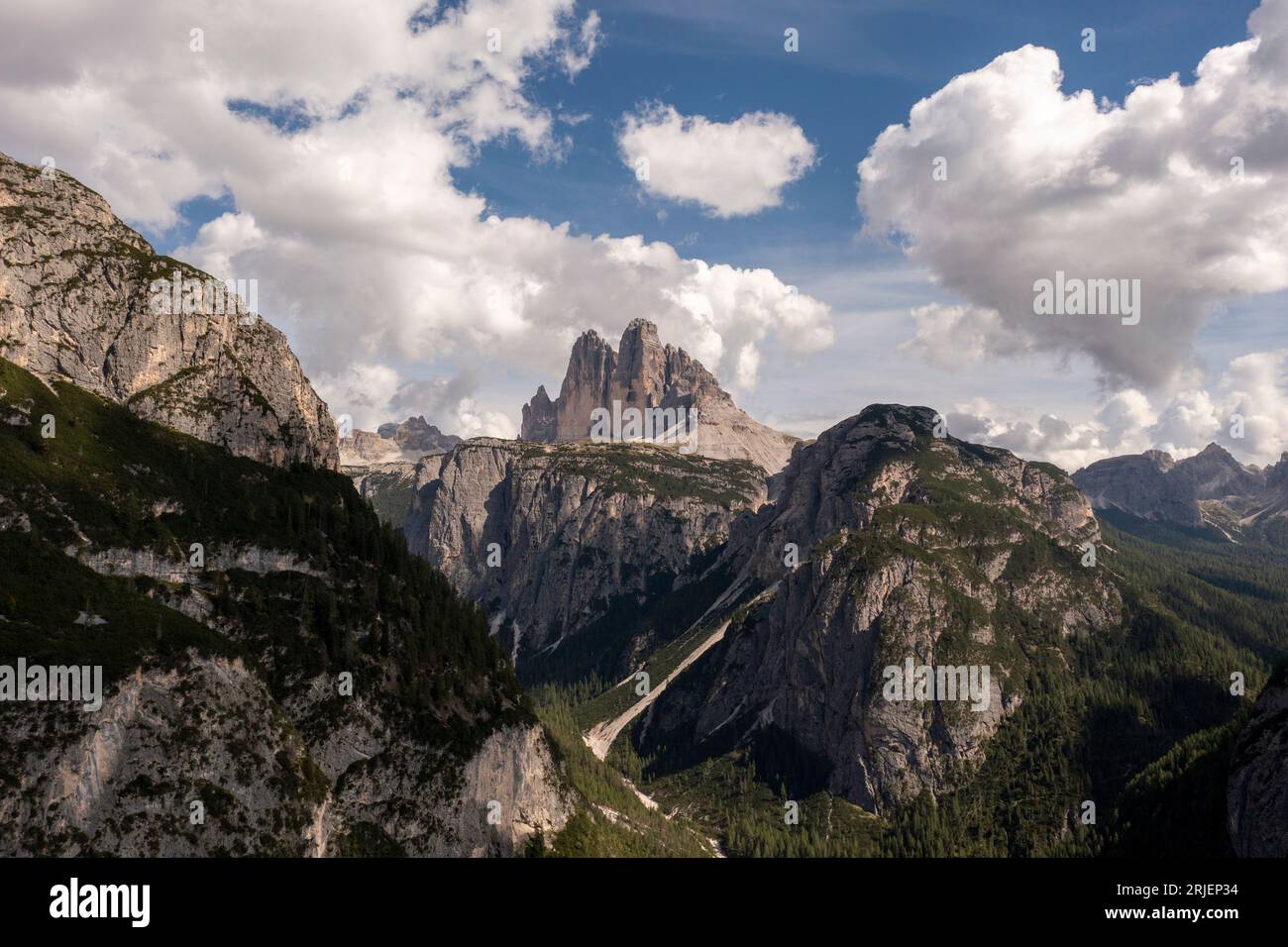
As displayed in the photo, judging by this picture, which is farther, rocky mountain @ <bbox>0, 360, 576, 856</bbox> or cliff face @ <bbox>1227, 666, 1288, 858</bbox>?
cliff face @ <bbox>1227, 666, 1288, 858</bbox>

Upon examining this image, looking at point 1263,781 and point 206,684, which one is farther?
point 1263,781

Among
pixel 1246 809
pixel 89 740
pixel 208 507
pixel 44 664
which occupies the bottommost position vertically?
→ pixel 1246 809

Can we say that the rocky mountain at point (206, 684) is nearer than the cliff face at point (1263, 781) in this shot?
Yes

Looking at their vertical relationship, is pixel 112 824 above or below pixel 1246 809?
above

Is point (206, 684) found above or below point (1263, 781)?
above
